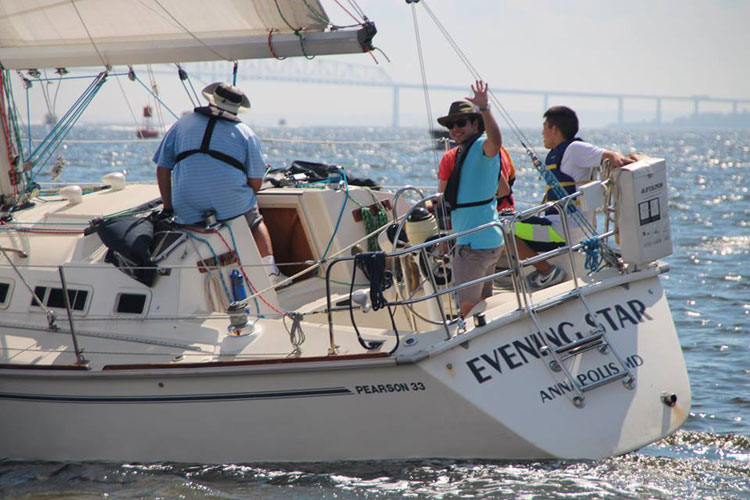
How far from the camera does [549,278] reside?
6.63 metres

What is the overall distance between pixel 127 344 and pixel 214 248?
0.84 m

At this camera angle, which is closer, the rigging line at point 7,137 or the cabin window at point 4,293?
the cabin window at point 4,293

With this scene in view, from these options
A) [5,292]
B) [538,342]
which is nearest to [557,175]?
[538,342]

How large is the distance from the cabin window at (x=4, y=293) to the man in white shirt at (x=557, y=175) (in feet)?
11.6

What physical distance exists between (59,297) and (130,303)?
21.4 inches

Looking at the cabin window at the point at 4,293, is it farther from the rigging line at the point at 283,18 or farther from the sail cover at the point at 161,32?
the rigging line at the point at 283,18

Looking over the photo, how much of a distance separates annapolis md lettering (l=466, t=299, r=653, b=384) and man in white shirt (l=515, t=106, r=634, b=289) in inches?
33.9

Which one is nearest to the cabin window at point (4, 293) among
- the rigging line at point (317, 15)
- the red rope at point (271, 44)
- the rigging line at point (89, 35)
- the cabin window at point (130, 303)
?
the cabin window at point (130, 303)

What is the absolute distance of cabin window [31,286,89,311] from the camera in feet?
20.6

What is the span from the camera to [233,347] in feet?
18.8

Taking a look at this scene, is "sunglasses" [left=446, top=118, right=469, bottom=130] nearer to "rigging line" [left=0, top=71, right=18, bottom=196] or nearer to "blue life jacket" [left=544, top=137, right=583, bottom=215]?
"blue life jacket" [left=544, top=137, right=583, bottom=215]

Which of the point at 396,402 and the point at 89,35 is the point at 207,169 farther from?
the point at 396,402

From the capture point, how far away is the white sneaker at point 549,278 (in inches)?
260

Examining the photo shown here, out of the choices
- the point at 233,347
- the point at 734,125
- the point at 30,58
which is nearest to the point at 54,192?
the point at 30,58
